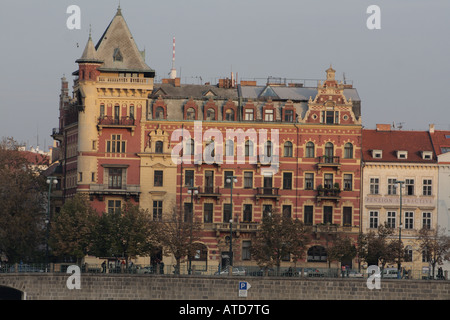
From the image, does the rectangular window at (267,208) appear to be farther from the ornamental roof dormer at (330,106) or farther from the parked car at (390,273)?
the parked car at (390,273)

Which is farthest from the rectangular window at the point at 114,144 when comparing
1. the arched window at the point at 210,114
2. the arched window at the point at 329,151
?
the arched window at the point at 329,151

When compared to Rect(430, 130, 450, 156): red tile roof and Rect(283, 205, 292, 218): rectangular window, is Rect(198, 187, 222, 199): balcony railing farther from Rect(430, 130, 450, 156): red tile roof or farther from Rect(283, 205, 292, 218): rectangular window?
Rect(430, 130, 450, 156): red tile roof

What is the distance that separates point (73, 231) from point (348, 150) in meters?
26.1

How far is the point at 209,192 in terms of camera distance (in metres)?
131

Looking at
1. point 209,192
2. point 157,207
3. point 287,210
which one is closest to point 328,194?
point 287,210

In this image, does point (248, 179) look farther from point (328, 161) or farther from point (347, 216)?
point (347, 216)

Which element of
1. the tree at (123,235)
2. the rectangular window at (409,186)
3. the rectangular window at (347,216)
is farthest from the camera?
the rectangular window at (409,186)

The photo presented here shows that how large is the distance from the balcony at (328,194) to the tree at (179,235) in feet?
39.9

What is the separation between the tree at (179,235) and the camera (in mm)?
122562
